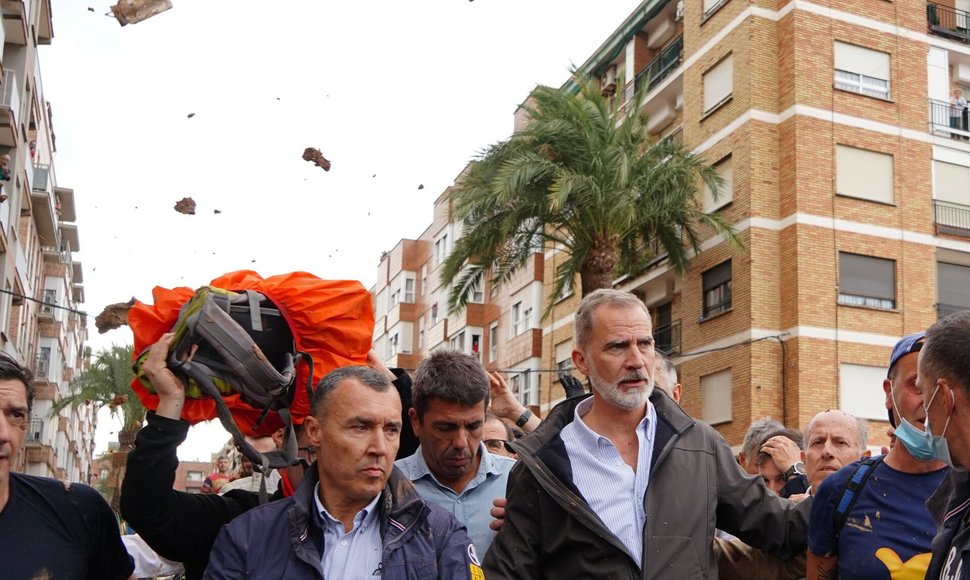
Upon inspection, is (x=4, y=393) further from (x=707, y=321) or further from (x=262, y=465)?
(x=707, y=321)

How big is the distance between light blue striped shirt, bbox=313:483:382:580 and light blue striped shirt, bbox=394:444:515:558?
0.71 metres

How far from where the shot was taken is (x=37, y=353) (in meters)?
49.2

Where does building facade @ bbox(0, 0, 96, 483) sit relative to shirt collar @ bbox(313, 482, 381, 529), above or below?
above

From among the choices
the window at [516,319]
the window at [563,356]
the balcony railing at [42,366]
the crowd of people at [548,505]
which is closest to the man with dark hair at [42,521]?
the crowd of people at [548,505]

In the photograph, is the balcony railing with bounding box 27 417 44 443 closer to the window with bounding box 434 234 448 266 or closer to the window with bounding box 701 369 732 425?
the window with bounding box 434 234 448 266

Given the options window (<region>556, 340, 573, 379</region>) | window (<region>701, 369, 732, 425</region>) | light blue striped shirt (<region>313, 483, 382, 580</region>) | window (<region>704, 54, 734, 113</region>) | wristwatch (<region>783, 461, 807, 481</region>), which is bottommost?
light blue striped shirt (<region>313, 483, 382, 580</region>)

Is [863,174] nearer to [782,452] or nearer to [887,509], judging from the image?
[782,452]

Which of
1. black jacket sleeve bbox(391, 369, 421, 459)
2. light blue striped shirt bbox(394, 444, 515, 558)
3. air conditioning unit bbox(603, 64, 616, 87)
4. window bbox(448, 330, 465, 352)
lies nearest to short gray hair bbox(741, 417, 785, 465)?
black jacket sleeve bbox(391, 369, 421, 459)

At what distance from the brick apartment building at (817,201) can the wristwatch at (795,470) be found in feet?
65.2

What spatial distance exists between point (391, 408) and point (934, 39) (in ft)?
92.2

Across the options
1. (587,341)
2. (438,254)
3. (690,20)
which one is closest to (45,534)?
(587,341)

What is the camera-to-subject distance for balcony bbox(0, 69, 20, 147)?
28.4 metres

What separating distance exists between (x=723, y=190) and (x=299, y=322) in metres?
24.2

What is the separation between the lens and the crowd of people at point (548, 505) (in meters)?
3.75
